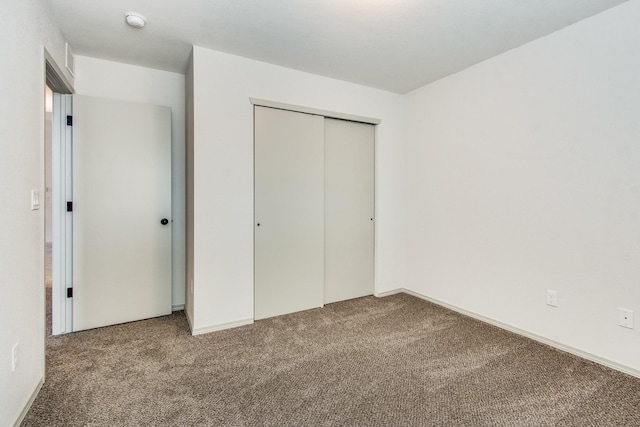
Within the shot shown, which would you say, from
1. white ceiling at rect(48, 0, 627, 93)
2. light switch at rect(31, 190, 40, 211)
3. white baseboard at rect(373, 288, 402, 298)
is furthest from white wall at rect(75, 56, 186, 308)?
white baseboard at rect(373, 288, 402, 298)

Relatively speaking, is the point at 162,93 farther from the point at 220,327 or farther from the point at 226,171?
the point at 220,327

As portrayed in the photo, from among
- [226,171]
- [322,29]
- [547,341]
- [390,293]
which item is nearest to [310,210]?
[226,171]

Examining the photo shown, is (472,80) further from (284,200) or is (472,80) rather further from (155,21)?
(155,21)

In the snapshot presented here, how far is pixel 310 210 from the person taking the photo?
3.20m

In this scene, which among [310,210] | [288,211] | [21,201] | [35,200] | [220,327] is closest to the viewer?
[21,201]

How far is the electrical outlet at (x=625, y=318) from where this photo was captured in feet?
6.63

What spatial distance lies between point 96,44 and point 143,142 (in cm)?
84

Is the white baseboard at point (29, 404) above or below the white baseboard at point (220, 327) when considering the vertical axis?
below

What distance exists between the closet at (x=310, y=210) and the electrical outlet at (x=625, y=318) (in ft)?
7.07

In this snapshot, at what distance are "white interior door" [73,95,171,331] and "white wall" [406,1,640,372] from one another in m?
2.88

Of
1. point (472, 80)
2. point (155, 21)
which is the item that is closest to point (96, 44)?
point (155, 21)

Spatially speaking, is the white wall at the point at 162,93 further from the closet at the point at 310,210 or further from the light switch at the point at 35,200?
the light switch at the point at 35,200

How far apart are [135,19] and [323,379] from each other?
9.23 feet

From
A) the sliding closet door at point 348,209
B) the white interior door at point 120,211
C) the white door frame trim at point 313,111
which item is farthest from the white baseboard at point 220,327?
the white door frame trim at point 313,111
